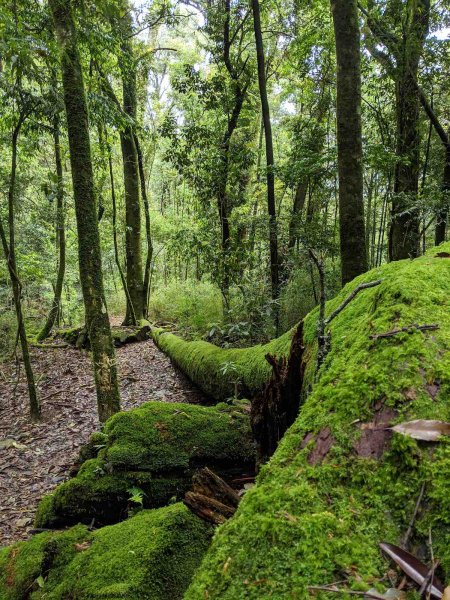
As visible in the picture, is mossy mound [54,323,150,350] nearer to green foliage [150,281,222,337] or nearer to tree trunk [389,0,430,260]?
green foliage [150,281,222,337]

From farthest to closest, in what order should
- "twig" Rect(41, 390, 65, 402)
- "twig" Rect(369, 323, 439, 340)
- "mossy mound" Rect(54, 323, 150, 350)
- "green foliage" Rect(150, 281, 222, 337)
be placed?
"mossy mound" Rect(54, 323, 150, 350)
"green foliage" Rect(150, 281, 222, 337)
"twig" Rect(41, 390, 65, 402)
"twig" Rect(369, 323, 439, 340)

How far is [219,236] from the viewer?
10.5m

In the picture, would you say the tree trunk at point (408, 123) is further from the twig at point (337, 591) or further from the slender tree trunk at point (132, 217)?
the slender tree trunk at point (132, 217)

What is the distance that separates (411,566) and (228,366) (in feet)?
14.6

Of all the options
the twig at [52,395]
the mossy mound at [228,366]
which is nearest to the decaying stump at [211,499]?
the mossy mound at [228,366]

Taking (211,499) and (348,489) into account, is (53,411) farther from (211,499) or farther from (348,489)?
(348,489)

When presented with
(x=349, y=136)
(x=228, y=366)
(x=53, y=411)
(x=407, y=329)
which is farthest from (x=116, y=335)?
(x=407, y=329)

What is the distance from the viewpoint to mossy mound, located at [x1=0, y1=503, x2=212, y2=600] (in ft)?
6.84

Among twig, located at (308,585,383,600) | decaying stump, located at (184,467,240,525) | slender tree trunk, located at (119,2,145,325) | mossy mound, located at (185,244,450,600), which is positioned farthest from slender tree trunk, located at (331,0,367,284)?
slender tree trunk, located at (119,2,145,325)

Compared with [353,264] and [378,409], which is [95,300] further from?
[378,409]

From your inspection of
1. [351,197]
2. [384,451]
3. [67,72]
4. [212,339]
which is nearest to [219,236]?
[212,339]

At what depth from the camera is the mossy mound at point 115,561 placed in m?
2.08

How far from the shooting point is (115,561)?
2.21 m

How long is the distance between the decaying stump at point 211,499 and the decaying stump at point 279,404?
2.69 ft
